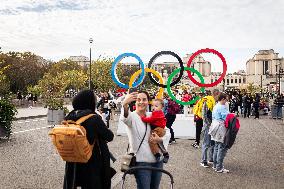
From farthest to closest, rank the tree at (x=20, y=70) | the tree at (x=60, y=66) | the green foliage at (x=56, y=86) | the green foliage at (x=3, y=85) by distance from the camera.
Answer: the tree at (x=60, y=66)
the tree at (x=20, y=70)
the green foliage at (x=56, y=86)
the green foliage at (x=3, y=85)

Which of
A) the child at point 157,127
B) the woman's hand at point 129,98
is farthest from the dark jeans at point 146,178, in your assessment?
the woman's hand at point 129,98

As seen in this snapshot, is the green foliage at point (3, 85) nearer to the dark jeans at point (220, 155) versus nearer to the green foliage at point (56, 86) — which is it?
the green foliage at point (56, 86)

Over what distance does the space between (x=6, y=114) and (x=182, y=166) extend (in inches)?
280

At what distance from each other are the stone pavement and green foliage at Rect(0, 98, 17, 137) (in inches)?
21.7

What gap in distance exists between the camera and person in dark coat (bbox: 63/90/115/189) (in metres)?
4.30

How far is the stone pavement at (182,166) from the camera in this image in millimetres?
7219

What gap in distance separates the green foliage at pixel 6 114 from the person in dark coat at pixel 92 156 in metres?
9.77

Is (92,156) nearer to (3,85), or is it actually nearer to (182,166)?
(182,166)

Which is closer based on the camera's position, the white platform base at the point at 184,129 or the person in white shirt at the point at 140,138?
the person in white shirt at the point at 140,138

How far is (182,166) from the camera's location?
29.3 feet

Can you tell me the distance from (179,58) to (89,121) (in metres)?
11.0

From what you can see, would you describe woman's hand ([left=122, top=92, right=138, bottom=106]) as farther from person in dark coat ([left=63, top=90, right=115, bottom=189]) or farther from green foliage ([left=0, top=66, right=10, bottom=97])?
green foliage ([left=0, top=66, right=10, bottom=97])

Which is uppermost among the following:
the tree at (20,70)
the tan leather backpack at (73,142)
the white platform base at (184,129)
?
the tree at (20,70)

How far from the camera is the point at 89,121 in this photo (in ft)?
14.2
